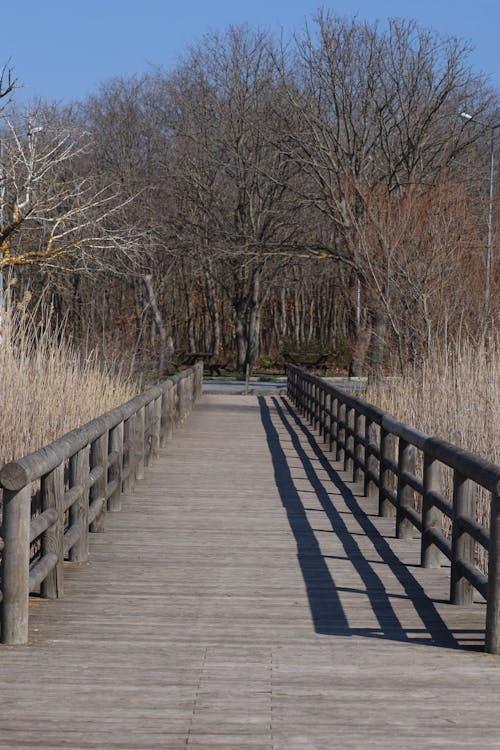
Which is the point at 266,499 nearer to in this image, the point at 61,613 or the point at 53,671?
the point at 61,613

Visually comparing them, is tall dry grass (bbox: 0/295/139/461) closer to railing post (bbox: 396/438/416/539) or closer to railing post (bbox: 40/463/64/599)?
railing post (bbox: 40/463/64/599)

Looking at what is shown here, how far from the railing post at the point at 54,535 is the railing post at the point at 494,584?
2.40 meters

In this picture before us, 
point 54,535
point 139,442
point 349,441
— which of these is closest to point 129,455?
point 139,442

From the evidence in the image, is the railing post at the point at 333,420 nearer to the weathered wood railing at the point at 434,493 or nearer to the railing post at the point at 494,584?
the weathered wood railing at the point at 434,493

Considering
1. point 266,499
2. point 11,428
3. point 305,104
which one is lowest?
point 266,499

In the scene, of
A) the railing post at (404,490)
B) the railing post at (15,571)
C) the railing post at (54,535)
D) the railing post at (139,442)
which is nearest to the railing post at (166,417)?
the railing post at (139,442)

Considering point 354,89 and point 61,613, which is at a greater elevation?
point 354,89

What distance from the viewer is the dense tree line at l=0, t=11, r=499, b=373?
20.9 m

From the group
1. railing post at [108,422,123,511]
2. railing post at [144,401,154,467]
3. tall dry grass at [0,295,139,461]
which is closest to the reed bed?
railing post at [108,422,123,511]

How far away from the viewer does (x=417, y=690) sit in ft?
14.9

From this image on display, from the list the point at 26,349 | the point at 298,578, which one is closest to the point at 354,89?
the point at 26,349

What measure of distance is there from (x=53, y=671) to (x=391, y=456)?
5022mm

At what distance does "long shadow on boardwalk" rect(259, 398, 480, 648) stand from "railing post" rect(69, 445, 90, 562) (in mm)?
1479

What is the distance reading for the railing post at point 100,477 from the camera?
809 centimetres
